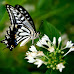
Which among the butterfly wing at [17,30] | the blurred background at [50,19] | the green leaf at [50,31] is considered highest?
the blurred background at [50,19]

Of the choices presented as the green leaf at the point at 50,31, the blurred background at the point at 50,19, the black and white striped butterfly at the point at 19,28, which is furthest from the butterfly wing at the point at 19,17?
the blurred background at the point at 50,19

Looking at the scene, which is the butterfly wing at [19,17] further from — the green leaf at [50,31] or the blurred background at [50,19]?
the blurred background at [50,19]

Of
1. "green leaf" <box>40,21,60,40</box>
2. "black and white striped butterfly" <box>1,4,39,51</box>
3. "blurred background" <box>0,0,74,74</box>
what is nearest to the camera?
"green leaf" <box>40,21,60,40</box>

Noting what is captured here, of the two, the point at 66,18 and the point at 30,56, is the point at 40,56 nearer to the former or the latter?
the point at 30,56

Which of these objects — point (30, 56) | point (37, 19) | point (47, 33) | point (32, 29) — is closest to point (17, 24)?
point (32, 29)

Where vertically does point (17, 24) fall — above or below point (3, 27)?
below

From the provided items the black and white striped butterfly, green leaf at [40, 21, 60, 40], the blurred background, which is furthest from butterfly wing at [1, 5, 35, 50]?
the blurred background

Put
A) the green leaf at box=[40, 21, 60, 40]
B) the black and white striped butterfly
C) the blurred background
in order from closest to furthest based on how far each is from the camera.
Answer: the green leaf at box=[40, 21, 60, 40]
the black and white striped butterfly
the blurred background

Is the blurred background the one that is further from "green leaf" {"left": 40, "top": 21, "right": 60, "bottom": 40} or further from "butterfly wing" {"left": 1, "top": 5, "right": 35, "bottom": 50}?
Answer: "green leaf" {"left": 40, "top": 21, "right": 60, "bottom": 40}

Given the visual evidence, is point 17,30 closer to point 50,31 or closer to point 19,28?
point 19,28
